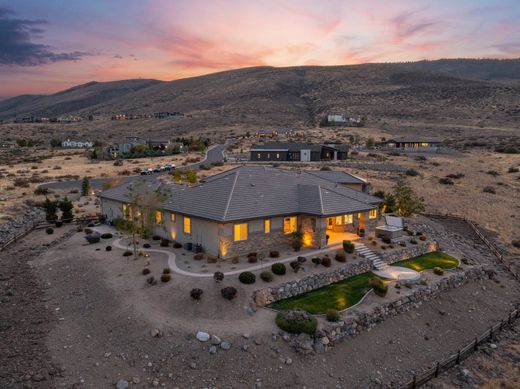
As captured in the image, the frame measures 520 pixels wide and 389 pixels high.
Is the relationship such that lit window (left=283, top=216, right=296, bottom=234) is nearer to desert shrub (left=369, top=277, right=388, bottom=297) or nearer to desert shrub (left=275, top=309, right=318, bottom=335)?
desert shrub (left=369, top=277, right=388, bottom=297)

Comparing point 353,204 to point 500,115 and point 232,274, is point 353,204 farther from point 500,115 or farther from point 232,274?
point 500,115

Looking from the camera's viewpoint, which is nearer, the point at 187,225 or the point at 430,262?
the point at 187,225

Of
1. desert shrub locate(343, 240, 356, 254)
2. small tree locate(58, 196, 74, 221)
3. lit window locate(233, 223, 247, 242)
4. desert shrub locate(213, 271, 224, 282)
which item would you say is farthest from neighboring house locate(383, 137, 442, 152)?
desert shrub locate(213, 271, 224, 282)

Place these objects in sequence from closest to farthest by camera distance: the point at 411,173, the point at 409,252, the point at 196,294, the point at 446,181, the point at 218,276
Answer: the point at 196,294, the point at 218,276, the point at 409,252, the point at 446,181, the point at 411,173

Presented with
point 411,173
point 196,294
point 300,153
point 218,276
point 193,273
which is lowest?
point 193,273

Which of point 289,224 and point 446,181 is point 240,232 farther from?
point 446,181

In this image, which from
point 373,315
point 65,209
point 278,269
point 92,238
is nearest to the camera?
point 373,315

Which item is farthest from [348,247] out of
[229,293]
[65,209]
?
[65,209]

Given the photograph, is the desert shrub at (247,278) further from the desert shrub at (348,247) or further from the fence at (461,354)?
the fence at (461,354)

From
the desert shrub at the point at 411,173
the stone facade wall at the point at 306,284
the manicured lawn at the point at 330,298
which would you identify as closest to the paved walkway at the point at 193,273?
the stone facade wall at the point at 306,284
